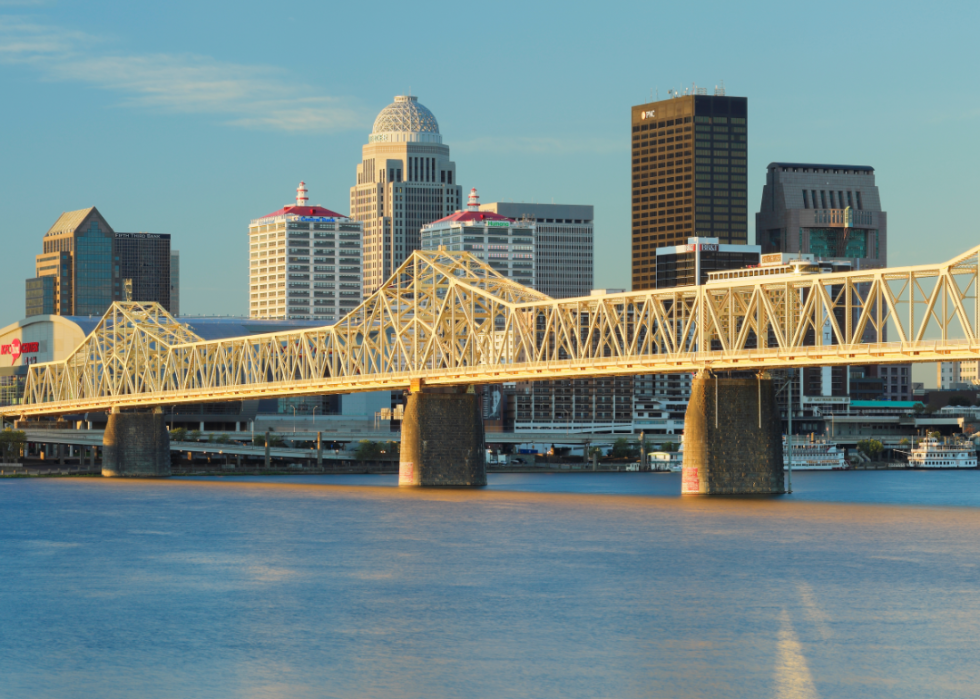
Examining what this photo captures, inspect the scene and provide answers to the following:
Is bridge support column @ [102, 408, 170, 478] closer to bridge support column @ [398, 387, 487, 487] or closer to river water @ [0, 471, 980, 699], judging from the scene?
bridge support column @ [398, 387, 487, 487]

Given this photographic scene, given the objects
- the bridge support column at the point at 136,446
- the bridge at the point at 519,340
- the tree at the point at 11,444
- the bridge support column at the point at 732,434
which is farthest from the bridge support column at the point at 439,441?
the tree at the point at 11,444

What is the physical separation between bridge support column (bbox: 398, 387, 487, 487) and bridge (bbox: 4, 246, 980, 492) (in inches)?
5.5

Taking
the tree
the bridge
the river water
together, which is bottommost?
the river water

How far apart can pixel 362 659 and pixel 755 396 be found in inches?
2272

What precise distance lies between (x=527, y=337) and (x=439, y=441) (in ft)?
35.9

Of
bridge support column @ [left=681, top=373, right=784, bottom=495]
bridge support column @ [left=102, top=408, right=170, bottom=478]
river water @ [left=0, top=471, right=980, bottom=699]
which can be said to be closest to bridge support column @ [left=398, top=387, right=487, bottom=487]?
river water @ [left=0, top=471, right=980, bottom=699]

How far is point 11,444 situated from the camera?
7141 inches

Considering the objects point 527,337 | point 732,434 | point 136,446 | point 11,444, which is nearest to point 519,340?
point 527,337

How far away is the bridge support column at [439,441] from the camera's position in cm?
12169

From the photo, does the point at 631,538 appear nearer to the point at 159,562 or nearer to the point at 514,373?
the point at 159,562

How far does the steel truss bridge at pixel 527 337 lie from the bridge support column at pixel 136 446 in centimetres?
230

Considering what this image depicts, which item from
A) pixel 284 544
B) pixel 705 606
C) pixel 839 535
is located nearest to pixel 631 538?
pixel 839 535

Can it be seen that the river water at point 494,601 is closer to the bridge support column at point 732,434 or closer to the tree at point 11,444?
the bridge support column at point 732,434

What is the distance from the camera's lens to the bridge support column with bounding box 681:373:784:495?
330ft
